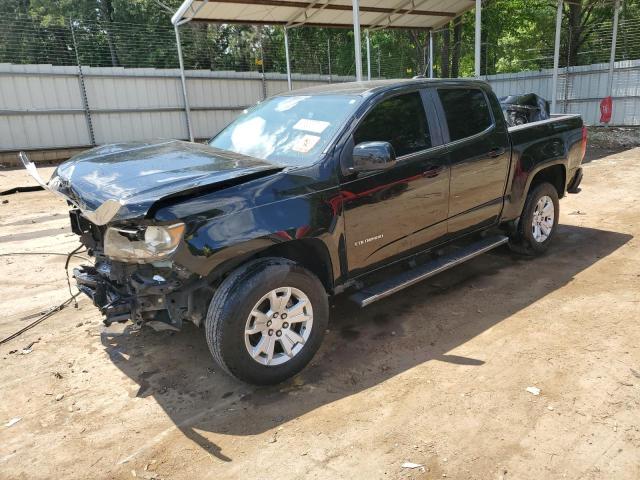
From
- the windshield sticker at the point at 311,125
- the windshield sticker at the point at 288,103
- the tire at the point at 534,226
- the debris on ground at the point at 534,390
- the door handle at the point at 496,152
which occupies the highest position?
the windshield sticker at the point at 288,103

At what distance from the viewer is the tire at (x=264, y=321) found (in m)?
3.08

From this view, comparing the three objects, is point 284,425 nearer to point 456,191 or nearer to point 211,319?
point 211,319

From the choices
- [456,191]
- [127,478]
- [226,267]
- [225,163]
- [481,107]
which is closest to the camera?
[127,478]

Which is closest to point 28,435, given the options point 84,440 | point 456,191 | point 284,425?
point 84,440

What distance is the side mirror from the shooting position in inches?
136

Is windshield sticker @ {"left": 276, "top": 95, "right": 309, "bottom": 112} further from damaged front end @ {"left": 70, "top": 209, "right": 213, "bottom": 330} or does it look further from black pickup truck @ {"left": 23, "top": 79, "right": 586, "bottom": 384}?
damaged front end @ {"left": 70, "top": 209, "right": 213, "bottom": 330}

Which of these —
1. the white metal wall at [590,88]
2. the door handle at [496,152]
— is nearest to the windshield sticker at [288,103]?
the door handle at [496,152]

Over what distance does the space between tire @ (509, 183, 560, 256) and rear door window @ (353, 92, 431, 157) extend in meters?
1.84

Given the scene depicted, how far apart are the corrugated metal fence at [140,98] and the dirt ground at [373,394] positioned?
10.9 m

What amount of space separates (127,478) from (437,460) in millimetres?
1631

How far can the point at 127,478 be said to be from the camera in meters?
2.62

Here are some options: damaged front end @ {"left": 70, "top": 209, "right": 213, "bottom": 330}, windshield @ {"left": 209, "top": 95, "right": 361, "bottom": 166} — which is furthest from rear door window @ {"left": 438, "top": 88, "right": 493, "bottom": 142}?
damaged front end @ {"left": 70, "top": 209, "right": 213, "bottom": 330}

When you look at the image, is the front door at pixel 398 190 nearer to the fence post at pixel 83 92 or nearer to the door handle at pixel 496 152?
the door handle at pixel 496 152

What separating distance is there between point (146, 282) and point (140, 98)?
1432cm
